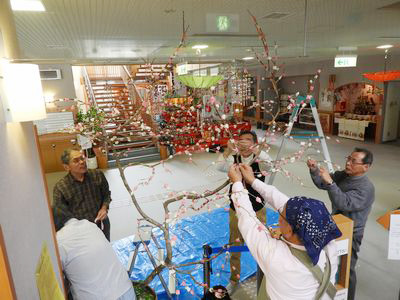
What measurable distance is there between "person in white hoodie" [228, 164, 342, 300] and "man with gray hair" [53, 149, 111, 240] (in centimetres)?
173

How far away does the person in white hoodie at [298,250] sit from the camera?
1.29 m

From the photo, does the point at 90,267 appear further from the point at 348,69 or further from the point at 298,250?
the point at 348,69

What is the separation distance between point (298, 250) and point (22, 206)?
124cm

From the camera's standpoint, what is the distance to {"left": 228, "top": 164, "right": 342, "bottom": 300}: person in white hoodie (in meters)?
1.29

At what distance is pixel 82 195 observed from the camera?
267 cm

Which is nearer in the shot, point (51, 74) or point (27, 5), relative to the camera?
point (27, 5)

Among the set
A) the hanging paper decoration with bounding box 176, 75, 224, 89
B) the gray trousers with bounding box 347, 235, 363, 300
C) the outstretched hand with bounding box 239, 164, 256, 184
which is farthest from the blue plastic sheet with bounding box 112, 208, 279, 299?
the hanging paper decoration with bounding box 176, 75, 224, 89

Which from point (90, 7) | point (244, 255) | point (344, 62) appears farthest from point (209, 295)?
point (344, 62)

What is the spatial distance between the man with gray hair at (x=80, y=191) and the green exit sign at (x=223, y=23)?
2.00 meters

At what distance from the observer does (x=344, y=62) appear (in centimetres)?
596

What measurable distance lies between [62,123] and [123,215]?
15.5 ft

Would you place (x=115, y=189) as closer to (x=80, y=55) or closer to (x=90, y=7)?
(x=80, y=55)

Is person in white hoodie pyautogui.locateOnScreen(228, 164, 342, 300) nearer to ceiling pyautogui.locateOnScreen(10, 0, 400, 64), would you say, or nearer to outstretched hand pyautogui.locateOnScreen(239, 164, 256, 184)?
outstretched hand pyautogui.locateOnScreen(239, 164, 256, 184)

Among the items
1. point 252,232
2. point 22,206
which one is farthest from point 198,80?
point 22,206
